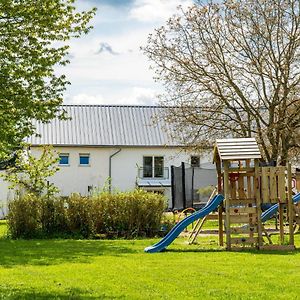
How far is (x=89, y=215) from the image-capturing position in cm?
2383

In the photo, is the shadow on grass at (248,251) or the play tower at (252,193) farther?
the play tower at (252,193)

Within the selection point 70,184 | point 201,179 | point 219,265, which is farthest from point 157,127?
point 219,265

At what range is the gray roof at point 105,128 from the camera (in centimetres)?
5109

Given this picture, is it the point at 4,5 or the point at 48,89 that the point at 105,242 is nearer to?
the point at 48,89

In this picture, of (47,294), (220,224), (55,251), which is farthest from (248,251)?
(47,294)

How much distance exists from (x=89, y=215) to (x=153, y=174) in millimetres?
27959

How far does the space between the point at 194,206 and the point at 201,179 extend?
504 centimetres

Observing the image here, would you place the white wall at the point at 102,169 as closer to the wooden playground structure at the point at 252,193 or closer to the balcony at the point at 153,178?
the balcony at the point at 153,178

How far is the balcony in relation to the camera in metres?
50.2

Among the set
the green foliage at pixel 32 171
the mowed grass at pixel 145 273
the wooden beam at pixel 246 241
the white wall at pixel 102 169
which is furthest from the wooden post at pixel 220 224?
the white wall at pixel 102 169

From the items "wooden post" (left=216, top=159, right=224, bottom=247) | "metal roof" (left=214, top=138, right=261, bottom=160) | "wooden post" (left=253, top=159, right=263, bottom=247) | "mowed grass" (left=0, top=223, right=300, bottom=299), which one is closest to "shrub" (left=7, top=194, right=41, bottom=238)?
"mowed grass" (left=0, top=223, right=300, bottom=299)

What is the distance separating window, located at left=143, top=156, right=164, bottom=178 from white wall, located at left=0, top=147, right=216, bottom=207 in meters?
0.37

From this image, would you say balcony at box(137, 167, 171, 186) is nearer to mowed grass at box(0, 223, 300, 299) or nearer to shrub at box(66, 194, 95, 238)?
shrub at box(66, 194, 95, 238)

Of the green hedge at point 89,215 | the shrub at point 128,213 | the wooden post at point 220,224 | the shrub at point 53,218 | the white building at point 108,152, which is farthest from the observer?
the white building at point 108,152
